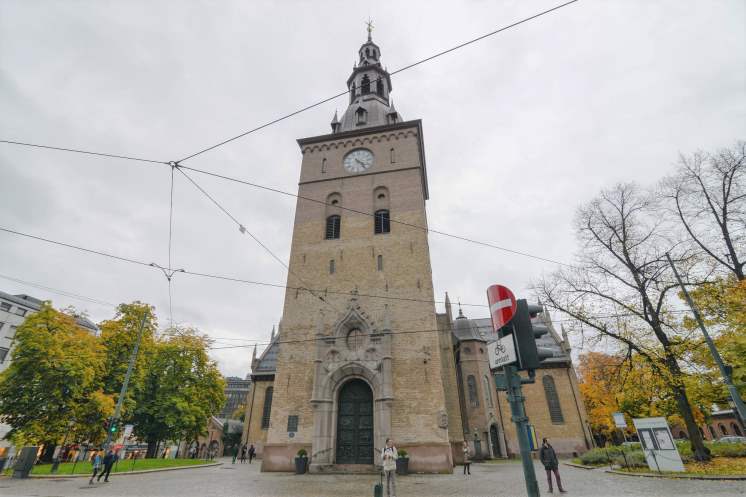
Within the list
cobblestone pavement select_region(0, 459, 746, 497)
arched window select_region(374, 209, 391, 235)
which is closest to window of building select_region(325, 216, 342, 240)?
arched window select_region(374, 209, 391, 235)

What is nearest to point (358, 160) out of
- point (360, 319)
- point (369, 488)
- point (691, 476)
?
point (360, 319)

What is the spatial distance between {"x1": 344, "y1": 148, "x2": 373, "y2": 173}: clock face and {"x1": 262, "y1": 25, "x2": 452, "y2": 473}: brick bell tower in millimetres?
79

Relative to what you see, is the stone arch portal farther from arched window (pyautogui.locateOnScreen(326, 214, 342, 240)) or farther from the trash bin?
the trash bin

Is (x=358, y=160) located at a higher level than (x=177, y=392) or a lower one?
higher

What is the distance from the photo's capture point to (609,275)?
61.3 feet

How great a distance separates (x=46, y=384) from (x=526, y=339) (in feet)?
83.4

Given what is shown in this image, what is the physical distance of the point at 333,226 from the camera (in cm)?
2495

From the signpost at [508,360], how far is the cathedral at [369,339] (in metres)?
14.3

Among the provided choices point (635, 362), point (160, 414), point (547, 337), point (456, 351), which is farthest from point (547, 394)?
point (160, 414)

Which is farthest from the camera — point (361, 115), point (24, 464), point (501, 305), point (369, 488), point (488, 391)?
point (488, 391)

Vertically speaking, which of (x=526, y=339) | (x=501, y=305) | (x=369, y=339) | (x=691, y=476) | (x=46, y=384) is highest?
(x=369, y=339)

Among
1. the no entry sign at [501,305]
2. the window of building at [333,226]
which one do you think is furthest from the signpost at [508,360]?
the window of building at [333,226]

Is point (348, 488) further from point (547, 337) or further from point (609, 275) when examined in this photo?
point (547, 337)

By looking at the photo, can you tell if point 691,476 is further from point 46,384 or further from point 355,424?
point 46,384
